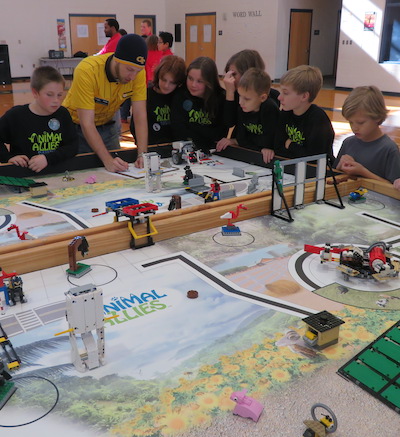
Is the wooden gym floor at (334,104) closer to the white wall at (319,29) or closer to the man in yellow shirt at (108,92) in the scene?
the white wall at (319,29)

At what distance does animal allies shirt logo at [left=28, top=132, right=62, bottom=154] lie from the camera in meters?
2.53

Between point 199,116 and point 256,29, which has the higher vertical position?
point 256,29

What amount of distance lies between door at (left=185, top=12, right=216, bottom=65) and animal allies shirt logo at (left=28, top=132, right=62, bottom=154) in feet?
38.6

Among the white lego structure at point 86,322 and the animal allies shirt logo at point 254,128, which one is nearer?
the white lego structure at point 86,322

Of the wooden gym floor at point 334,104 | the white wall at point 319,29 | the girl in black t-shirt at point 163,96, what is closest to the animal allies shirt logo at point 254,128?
the girl in black t-shirt at point 163,96

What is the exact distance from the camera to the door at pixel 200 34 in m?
13.7

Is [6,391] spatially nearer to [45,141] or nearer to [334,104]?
[45,141]

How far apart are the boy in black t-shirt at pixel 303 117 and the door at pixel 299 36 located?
10.7 meters

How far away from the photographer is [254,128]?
283 centimetres

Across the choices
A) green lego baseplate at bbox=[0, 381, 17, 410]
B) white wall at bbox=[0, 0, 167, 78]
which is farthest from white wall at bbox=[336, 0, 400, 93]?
green lego baseplate at bbox=[0, 381, 17, 410]

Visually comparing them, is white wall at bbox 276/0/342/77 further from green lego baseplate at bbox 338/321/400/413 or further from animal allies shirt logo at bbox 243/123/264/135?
green lego baseplate at bbox 338/321/400/413

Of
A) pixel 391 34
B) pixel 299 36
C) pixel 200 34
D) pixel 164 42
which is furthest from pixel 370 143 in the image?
pixel 200 34

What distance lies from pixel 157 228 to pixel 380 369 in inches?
34.1

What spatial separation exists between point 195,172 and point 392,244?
1159 millimetres
